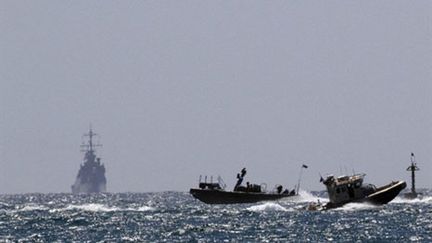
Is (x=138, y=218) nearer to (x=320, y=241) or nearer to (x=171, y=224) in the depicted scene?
(x=171, y=224)

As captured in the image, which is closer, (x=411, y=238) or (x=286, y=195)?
(x=411, y=238)

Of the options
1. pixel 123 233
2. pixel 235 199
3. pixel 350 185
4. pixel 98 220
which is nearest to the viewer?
pixel 123 233

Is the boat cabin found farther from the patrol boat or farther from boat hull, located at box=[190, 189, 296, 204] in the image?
boat hull, located at box=[190, 189, 296, 204]

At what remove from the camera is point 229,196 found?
138 metres

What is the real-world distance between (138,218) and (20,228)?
54.9 ft

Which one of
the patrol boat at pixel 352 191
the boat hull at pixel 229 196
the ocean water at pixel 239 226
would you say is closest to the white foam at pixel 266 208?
the ocean water at pixel 239 226

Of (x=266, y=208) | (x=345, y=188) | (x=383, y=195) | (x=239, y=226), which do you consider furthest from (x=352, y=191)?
(x=239, y=226)

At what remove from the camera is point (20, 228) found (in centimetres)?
9256

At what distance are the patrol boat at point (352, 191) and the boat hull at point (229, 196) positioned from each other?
23587 mm

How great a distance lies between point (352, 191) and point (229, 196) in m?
28.4

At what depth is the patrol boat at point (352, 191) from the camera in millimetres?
112050

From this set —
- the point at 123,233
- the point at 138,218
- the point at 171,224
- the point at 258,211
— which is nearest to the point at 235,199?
the point at 258,211

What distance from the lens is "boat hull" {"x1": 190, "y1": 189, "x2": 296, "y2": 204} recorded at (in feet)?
453

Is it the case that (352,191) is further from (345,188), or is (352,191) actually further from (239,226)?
(239,226)
